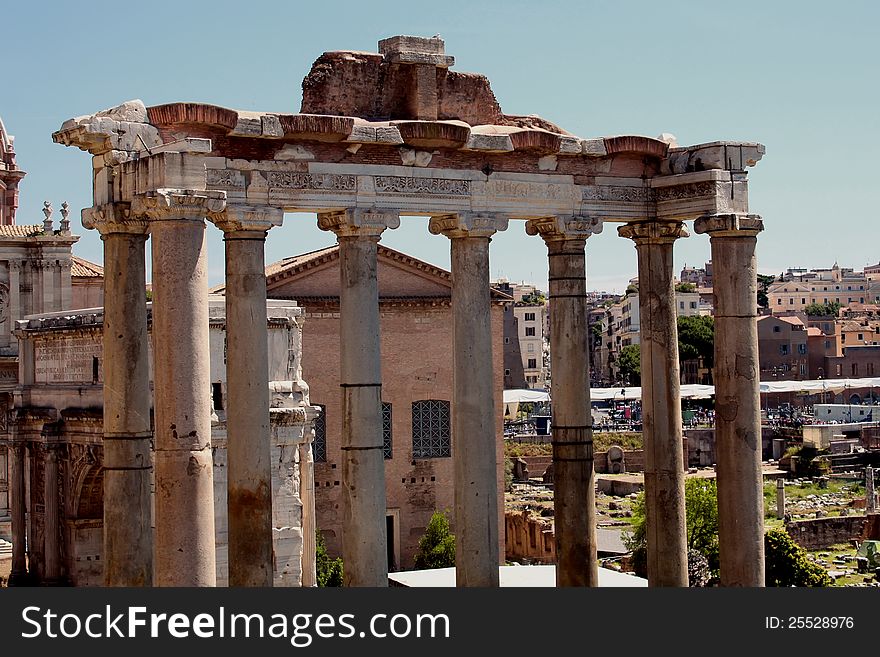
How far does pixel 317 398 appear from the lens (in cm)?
4850

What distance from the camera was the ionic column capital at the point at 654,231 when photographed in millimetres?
17844

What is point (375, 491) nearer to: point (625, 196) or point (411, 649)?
point (411, 649)

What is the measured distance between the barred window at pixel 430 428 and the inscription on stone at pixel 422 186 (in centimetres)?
3451

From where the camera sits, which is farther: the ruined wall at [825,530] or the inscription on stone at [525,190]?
the ruined wall at [825,530]

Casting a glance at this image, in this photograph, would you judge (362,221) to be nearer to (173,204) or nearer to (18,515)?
(173,204)

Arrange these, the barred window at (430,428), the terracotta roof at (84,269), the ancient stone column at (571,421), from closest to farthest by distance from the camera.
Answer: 1. the ancient stone column at (571,421)
2. the barred window at (430,428)
3. the terracotta roof at (84,269)

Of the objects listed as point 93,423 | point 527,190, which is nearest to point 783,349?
point 93,423

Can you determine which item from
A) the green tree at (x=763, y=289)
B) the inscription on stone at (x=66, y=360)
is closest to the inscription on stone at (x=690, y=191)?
the inscription on stone at (x=66, y=360)

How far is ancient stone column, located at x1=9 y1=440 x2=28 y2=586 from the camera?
34562 millimetres

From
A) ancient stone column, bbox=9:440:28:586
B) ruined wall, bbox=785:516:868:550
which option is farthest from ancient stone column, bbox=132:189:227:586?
ruined wall, bbox=785:516:868:550

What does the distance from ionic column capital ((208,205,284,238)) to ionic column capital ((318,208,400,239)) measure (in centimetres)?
92

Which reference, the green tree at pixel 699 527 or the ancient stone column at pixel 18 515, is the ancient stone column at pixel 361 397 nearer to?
the ancient stone column at pixel 18 515

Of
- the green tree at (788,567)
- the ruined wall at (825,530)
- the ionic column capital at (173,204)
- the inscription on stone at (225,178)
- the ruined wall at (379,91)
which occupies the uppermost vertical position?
the ruined wall at (379,91)

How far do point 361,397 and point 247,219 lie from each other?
2.63 metres
